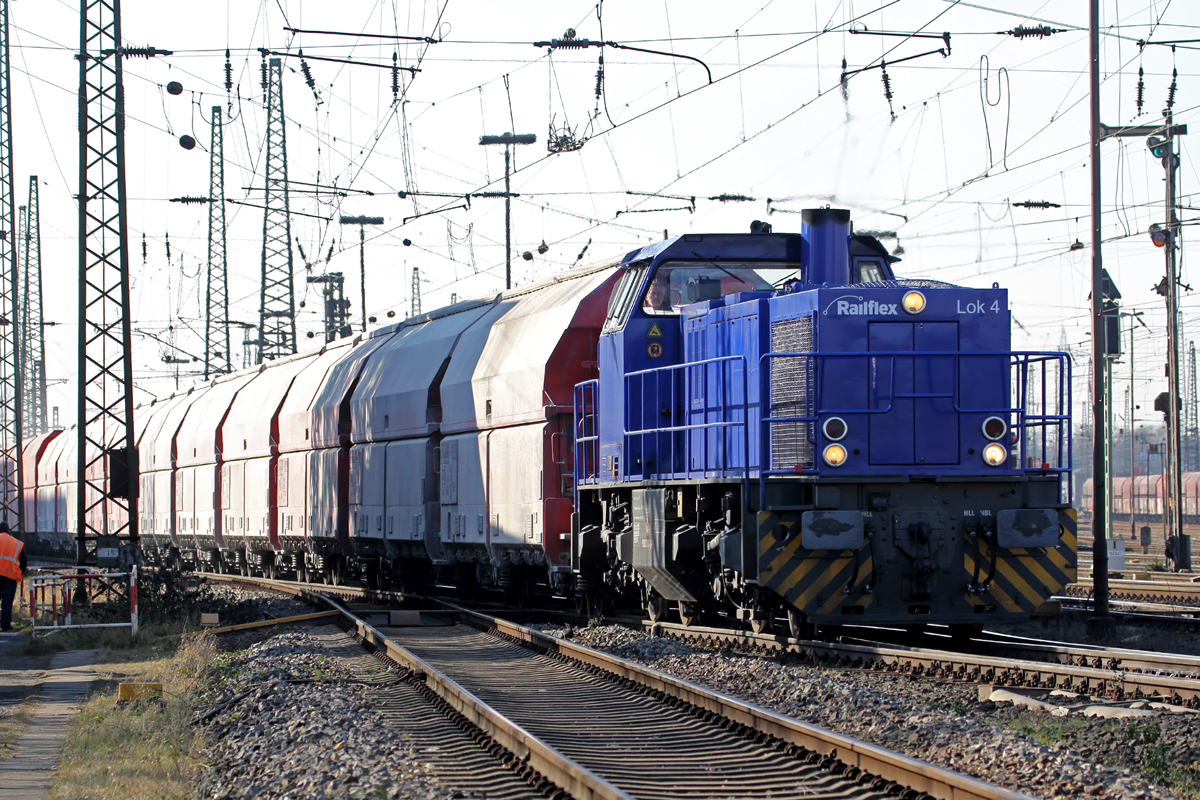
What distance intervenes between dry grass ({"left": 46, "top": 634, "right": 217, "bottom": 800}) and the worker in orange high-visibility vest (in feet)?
18.3

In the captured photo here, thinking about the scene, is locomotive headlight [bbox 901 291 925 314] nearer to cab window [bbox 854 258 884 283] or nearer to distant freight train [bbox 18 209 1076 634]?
distant freight train [bbox 18 209 1076 634]

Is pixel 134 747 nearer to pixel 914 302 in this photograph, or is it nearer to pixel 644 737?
pixel 644 737

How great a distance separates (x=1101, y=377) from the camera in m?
13.7

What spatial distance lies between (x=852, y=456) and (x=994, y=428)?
1253 mm

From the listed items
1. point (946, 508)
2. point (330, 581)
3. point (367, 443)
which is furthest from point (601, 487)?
point (330, 581)

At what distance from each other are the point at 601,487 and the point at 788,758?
631 centimetres

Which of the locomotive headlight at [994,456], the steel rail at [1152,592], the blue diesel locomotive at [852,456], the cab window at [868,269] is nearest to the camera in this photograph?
the blue diesel locomotive at [852,456]

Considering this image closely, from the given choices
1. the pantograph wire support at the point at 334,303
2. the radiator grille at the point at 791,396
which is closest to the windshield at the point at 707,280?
the radiator grille at the point at 791,396

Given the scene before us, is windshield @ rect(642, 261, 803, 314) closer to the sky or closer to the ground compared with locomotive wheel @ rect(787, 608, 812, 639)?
closer to the sky

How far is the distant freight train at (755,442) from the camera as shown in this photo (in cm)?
1004

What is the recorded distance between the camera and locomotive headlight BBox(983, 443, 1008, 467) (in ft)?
34.1

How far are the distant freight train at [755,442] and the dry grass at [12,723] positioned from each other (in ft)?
17.3

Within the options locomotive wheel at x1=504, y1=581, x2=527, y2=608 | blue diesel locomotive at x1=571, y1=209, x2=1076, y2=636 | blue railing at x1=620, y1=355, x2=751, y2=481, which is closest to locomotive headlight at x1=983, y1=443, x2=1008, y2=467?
blue diesel locomotive at x1=571, y1=209, x2=1076, y2=636

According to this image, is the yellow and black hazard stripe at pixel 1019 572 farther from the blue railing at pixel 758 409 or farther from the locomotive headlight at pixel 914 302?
the locomotive headlight at pixel 914 302
